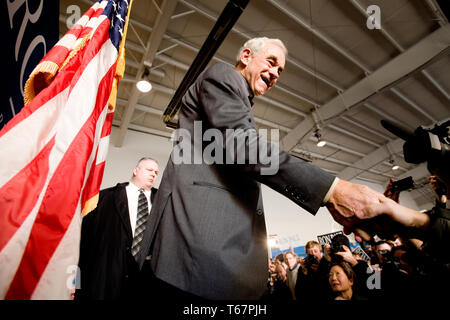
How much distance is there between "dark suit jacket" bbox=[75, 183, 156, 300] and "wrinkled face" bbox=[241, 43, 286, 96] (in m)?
1.61

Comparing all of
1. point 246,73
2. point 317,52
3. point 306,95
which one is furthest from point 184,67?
point 246,73

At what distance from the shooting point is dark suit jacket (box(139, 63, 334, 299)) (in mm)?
604

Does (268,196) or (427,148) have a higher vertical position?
(268,196)

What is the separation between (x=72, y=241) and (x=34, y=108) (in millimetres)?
587

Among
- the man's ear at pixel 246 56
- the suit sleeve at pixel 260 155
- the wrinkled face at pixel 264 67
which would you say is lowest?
the suit sleeve at pixel 260 155

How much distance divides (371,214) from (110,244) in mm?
2105

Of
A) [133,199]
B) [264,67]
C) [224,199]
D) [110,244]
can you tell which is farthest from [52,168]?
[133,199]

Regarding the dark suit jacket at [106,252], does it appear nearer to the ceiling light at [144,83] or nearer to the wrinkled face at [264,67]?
the wrinkled face at [264,67]

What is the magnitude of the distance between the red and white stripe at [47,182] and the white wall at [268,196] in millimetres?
6255

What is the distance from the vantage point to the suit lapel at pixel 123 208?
201cm

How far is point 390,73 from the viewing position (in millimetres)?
5449

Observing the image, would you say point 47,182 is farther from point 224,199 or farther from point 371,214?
point 371,214

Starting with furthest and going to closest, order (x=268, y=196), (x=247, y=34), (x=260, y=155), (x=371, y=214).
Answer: (x=268, y=196) → (x=247, y=34) → (x=260, y=155) → (x=371, y=214)

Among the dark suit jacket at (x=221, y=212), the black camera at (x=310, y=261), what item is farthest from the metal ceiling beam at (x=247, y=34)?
the black camera at (x=310, y=261)
